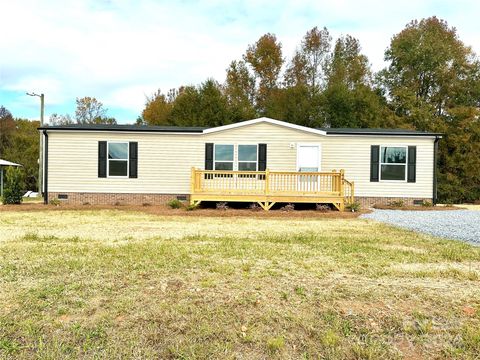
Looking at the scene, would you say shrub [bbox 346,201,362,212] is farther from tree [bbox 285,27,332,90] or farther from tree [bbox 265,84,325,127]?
tree [bbox 285,27,332,90]

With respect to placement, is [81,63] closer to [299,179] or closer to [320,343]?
[299,179]

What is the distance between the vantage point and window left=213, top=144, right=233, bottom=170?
568 inches

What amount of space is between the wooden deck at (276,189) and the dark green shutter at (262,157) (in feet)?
3.89

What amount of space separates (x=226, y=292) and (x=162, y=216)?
7293mm

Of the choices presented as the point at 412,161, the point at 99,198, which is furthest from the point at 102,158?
the point at 412,161

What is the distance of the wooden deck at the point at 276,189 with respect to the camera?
40.8ft

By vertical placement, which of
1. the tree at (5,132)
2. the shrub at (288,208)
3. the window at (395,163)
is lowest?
the shrub at (288,208)

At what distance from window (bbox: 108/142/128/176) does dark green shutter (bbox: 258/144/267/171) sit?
490 cm

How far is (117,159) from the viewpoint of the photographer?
14.5m

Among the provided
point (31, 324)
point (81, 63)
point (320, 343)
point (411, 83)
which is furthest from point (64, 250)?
point (411, 83)

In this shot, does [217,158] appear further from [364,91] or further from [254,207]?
[364,91]

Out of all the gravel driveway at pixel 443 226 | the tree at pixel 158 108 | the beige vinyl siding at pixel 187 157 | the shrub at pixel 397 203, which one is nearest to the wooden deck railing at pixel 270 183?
the beige vinyl siding at pixel 187 157

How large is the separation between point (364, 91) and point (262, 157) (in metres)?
16.2

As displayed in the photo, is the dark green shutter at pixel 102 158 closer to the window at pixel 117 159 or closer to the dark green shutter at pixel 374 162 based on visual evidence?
the window at pixel 117 159
